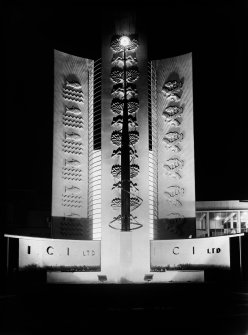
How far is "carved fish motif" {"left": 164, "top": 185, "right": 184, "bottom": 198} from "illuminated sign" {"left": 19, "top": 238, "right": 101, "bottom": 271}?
4677mm

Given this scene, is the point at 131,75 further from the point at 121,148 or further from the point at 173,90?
the point at 121,148

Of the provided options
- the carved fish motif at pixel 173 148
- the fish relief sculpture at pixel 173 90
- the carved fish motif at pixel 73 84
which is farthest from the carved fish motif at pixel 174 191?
the carved fish motif at pixel 73 84

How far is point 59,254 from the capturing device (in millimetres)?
30141

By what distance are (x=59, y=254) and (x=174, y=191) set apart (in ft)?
23.3

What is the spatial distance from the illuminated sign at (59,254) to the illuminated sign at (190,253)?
3.29 metres

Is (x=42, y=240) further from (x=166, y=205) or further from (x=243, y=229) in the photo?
(x=243, y=229)

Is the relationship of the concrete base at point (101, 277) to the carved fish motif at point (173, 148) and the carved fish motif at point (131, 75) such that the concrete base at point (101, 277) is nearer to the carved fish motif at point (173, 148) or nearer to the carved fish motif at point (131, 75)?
the carved fish motif at point (173, 148)

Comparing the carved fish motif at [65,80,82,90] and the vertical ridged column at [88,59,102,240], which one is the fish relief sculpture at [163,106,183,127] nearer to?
the vertical ridged column at [88,59,102,240]

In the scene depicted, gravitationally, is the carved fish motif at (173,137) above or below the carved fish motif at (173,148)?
above

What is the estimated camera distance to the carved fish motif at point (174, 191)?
30.8 meters

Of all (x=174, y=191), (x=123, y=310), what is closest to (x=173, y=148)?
(x=174, y=191)

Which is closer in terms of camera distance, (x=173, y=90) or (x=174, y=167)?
(x=174, y=167)

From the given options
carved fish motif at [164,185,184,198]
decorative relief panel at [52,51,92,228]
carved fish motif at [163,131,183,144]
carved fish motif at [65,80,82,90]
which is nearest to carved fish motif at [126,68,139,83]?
decorative relief panel at [52,51,92,228]

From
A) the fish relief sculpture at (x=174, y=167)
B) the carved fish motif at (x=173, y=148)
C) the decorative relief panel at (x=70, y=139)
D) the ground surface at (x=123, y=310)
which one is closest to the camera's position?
the ground surface at (x=123, y=310)
